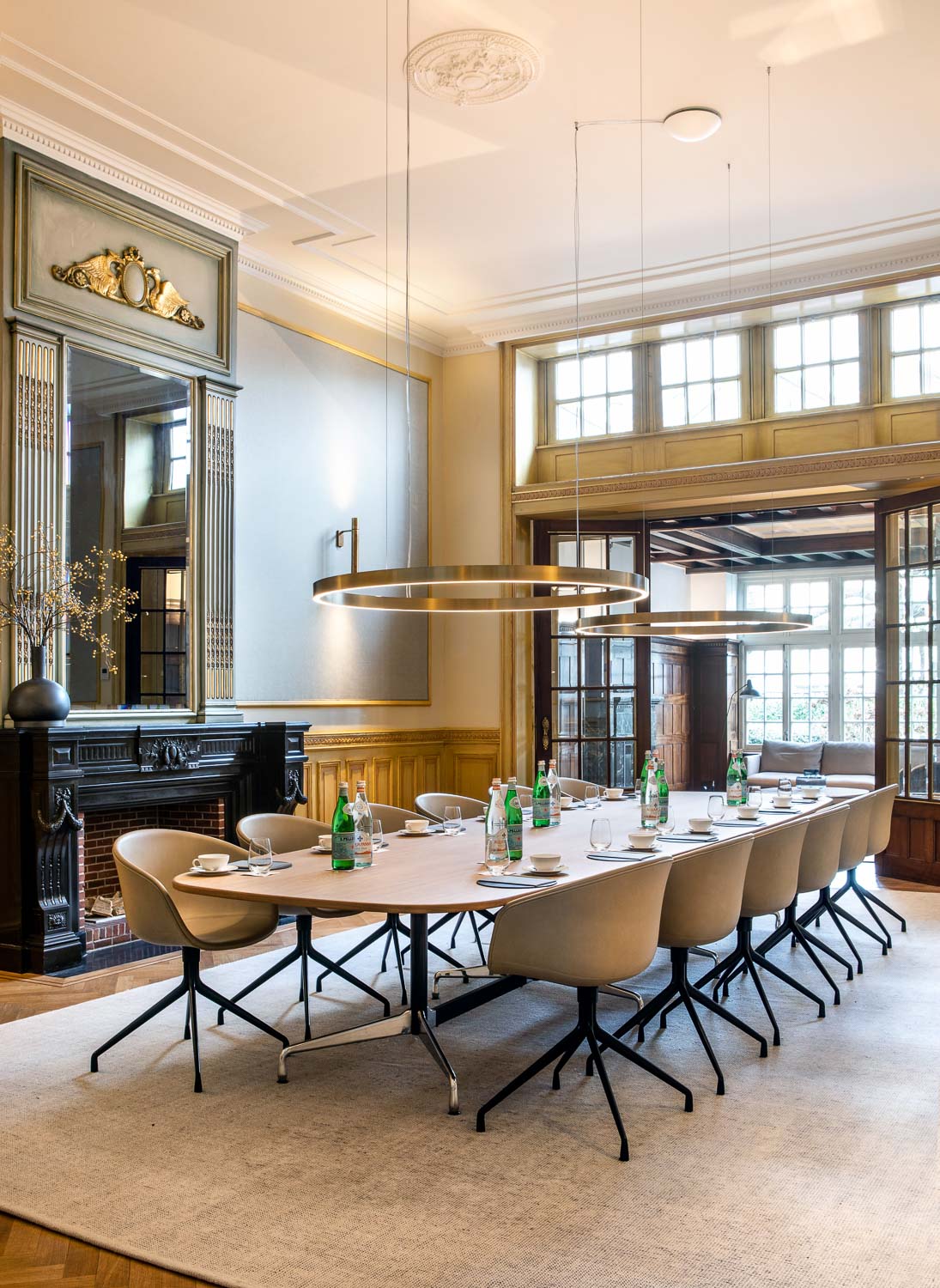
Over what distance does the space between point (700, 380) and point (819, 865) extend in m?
4.76

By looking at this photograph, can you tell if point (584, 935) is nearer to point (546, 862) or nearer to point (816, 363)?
point (546, 862)

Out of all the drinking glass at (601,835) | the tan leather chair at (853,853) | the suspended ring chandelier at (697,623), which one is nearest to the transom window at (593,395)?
the suspended ring chandelier at (697,623)

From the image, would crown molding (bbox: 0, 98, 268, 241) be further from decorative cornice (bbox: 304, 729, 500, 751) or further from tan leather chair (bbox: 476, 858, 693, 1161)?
tan leather chair (bbox: 476, 858, 693, 1161)

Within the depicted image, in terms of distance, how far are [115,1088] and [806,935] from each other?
10.7 feet

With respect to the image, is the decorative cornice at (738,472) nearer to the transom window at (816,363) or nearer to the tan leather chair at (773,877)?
the transom window at (816,363)

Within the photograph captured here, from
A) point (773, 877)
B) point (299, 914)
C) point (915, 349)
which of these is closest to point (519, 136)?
point (915, 349)

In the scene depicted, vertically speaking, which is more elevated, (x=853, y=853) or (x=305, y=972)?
(x=853, y=853)

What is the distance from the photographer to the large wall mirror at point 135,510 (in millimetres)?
6207

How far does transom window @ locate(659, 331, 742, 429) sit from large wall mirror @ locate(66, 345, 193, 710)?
3.92 m

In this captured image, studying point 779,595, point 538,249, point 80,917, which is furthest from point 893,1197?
point 779,595

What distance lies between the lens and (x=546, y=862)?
4117 mm

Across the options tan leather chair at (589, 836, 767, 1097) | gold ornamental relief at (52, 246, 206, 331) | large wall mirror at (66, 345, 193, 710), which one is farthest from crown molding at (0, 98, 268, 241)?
tan leather chair at (589, 836, 767, 1097)

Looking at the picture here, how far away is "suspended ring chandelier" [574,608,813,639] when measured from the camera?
617 cm

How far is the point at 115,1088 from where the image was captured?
401 centimetres
